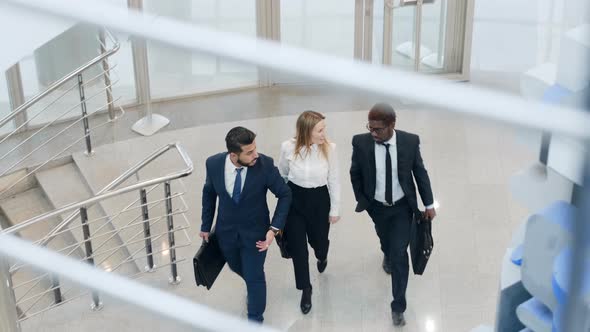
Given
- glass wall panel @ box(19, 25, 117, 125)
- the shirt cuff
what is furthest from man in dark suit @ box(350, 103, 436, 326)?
glass wall panel @ box(19, 25, 117, 125)

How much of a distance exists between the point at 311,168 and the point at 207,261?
0.57m

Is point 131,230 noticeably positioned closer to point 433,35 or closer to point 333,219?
point 333,219

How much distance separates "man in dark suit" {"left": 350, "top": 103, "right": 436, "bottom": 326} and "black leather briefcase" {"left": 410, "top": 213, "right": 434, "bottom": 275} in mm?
28

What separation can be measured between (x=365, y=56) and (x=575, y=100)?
6.08m

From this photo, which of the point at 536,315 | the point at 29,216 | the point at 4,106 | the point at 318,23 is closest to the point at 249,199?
the point at 536,315

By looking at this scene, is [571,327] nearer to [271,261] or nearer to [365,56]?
[271,261]

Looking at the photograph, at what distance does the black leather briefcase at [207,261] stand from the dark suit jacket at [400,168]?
0.62m

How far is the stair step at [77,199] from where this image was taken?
4.57 metres

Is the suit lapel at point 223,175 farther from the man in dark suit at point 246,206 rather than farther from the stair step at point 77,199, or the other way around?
the stair step at point 77,199

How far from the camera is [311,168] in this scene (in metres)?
3.47

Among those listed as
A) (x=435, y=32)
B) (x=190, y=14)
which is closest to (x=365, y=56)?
(x=435, y=32)

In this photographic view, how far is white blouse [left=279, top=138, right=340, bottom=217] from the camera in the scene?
3.45 meters

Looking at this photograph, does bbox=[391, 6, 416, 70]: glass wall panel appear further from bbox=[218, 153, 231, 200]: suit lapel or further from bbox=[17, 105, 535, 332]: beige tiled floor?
bbox=[218, 153, 231, 200]: suit lapel

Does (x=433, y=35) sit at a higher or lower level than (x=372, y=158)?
lower
